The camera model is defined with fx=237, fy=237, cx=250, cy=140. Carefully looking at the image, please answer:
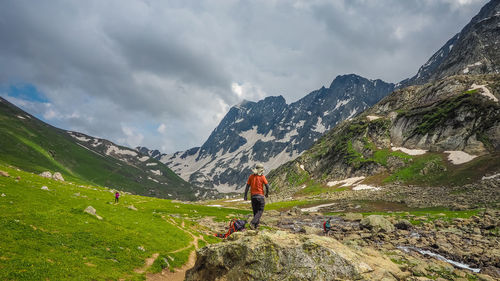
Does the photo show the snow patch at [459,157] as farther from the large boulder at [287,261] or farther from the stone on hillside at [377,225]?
the large boulder at [287,261]

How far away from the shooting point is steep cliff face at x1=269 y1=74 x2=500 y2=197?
396 feet

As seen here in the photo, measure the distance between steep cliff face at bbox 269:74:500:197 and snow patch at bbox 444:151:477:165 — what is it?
1.97m

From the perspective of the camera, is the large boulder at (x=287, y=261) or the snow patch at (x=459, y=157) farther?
the snow patch at (x=459, y=157)

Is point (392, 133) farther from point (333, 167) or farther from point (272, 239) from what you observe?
point (272, 239)

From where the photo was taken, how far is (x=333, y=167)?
17950cm

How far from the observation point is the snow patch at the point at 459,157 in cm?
11088

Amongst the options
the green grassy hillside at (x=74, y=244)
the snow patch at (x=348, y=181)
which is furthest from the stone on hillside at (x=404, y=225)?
the snow patch at (x=348, y=181)

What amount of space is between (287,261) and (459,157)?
14494cm

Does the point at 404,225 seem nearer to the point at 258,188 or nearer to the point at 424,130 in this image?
the point at 258,188

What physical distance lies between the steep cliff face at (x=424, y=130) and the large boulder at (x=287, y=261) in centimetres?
13334

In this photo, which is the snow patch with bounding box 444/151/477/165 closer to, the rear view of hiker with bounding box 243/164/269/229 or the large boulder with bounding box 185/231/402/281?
the rear view of hiker with bounding box 243/164/269/229

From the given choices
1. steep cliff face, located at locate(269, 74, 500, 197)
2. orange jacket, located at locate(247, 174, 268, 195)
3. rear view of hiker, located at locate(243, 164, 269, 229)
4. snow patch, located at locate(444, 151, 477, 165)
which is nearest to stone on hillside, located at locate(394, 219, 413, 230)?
rear view of hiker, located at locate(243, 164, 269, 229)

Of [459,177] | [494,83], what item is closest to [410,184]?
[459,177]

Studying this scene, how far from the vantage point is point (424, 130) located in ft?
473
